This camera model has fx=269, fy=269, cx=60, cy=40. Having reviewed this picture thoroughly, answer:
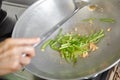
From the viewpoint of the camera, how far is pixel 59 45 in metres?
0.73

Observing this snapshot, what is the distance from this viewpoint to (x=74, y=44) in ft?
2.34

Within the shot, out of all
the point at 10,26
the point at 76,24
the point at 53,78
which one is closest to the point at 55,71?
the point at 53,78

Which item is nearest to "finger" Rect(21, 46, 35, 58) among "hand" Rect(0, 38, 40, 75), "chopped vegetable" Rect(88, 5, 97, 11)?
"hand" Rect(0, 38, 40, 75)

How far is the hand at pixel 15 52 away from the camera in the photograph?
511 millimetres

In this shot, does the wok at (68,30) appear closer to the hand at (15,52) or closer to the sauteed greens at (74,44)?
the sauteed greens at (74,44)

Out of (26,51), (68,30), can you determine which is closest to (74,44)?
(68,30)

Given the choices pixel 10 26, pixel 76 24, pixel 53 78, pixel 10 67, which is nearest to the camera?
pixel 10 67

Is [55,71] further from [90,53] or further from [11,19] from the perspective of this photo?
[11,19]

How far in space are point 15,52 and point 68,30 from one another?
286 millimetres

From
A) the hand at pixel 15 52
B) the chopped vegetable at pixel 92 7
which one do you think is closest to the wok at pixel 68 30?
the chopped vegetable at pixel 92 7

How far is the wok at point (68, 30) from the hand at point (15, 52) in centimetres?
14

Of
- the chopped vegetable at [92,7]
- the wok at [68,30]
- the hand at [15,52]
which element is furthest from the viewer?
the chopped vegetable at [92,7]

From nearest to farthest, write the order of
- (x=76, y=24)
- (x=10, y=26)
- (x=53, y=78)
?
(x=53, y=78) → (x=76, y=24) → (x=10, y=26)

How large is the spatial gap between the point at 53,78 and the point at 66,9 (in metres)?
0.25
